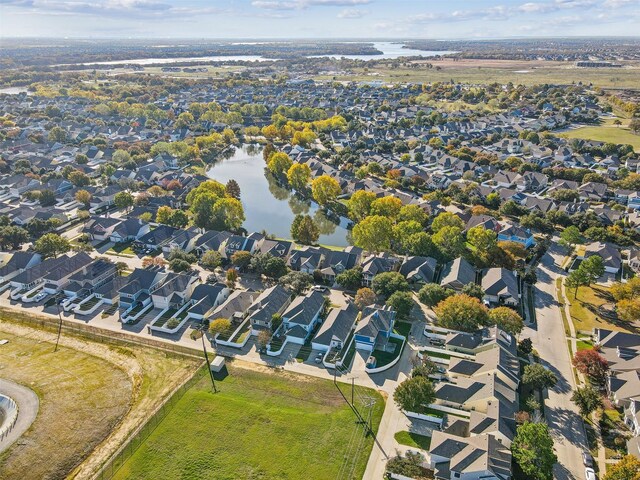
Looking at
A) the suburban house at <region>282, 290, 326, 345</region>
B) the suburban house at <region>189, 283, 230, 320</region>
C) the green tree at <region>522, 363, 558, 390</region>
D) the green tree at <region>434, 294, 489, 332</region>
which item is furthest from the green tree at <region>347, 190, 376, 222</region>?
the green tree at <region>522, 363, 558, 390</region>

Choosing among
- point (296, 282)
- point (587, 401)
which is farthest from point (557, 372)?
point (296, 282)

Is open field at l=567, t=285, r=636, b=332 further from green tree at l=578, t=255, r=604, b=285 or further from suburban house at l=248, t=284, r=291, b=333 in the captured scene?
suburban house at l=248, t=284, r=291, b=333

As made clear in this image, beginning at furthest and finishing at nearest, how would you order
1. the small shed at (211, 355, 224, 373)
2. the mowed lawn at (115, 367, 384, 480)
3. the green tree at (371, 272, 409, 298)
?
the green tree at (371, 272, 409, 298) → the small shed at (211, 355, 224, 373) → the mowed lawn at (115, 367, 384, 480)

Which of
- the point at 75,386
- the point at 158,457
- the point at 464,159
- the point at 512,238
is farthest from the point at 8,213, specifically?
the point at 464,159

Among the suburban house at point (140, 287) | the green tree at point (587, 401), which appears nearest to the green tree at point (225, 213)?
the suburban house at point (140, 287)

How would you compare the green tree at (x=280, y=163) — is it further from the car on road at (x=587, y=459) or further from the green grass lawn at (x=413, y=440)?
the car on road at (x=587, y=459)

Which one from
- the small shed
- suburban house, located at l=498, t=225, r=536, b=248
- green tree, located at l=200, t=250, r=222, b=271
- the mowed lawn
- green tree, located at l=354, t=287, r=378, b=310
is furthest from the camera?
suburban house, located at l=498, t=225, r=536, b=248

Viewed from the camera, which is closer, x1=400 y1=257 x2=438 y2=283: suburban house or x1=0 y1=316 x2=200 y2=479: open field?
x1=0 y1=316 x2=200 y2=479: open field
